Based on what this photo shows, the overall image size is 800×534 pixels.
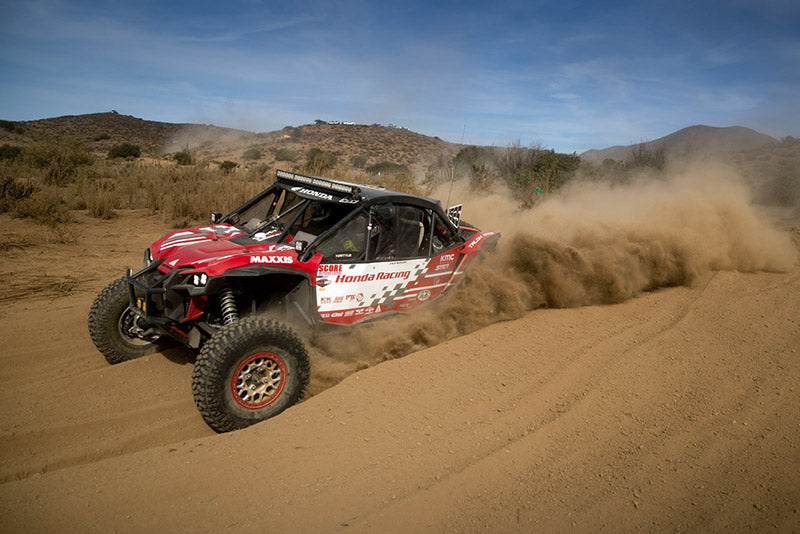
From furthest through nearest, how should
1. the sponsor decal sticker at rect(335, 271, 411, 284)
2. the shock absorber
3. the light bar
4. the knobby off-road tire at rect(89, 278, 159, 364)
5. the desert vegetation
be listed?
the desert vegetation → the light bar → the knobby off-road tire at rect(89, 278, 159, 364) → the sponsor decal sticker at rect(335, 271, 411, 284) → the shock absorber

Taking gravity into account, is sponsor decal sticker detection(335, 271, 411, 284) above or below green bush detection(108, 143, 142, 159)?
below

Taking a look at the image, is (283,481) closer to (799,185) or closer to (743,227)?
(743,227)

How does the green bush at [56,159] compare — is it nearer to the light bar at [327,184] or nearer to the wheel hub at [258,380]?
the light bar at [327,184]

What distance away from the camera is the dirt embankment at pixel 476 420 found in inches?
110

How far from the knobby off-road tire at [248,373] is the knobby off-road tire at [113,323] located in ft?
5.30

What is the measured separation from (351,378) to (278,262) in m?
1.35

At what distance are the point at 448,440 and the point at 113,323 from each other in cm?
351

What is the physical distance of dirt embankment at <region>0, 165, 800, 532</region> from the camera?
2.80m

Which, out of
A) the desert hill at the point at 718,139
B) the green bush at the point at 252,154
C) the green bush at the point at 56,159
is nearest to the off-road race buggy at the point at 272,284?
the green bush at the point at 56,159

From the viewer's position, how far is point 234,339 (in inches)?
139

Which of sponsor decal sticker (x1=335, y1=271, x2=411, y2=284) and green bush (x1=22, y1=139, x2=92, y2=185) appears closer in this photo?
sponsor decal sticker (x1=335, y1=271, x2=411, y2=284)

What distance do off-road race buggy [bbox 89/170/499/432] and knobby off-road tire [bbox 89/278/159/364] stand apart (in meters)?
0.01

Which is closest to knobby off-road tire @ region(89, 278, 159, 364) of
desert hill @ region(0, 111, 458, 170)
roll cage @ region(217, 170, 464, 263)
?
roll cage @ region(217, 170, 464, 263)

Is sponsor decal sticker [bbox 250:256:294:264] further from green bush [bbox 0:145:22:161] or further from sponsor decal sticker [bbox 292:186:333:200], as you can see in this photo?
green bush [bbox 0:145:22:161]
